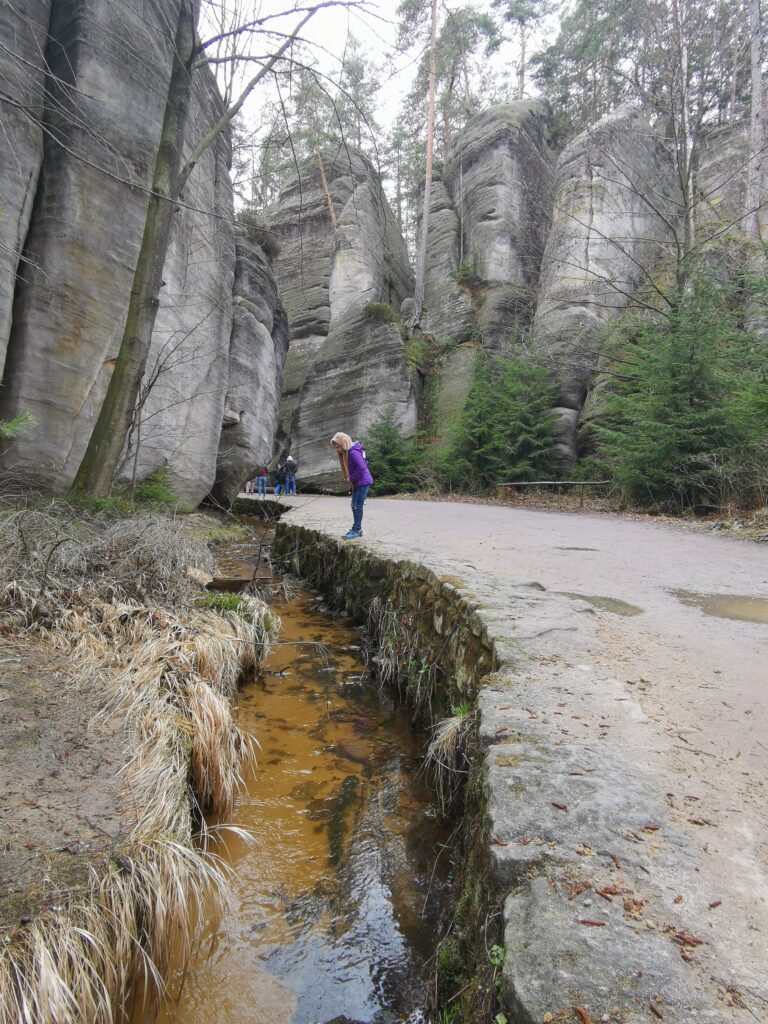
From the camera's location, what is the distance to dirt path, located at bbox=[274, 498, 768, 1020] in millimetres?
1323

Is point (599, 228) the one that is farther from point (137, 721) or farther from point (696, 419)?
point (137, 721)

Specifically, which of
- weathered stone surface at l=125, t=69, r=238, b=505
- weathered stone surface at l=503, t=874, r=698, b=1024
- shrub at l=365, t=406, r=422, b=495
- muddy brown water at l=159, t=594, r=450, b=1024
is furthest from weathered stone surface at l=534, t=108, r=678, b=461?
weathered stone surface at l=503, t=874, r=698, b=1024

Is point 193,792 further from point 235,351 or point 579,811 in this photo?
point 235,351

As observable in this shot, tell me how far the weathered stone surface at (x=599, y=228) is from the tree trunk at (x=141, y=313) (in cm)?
1302

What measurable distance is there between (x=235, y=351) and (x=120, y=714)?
1458 centimetres

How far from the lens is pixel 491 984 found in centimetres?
130

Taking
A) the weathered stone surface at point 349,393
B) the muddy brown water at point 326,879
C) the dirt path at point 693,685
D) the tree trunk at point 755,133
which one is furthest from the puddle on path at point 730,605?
the weathered stone surface at point 349,393

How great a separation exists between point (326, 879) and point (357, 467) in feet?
17.5

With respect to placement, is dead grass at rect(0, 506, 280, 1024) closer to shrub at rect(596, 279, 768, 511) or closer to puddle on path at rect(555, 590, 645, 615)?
puddle on path at rect(555, 590, 645, 615)

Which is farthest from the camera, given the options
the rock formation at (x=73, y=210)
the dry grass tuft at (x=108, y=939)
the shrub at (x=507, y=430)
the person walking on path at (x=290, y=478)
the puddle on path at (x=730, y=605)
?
the person walking on path at (x=290, y=478)

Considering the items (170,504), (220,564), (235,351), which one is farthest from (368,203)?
(220,564)

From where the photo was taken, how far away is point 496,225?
24.9m

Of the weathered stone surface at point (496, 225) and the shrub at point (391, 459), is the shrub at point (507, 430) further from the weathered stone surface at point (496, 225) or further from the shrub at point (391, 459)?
the weathered stone surface at point (496, 225)

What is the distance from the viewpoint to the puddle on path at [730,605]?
3.76 m
